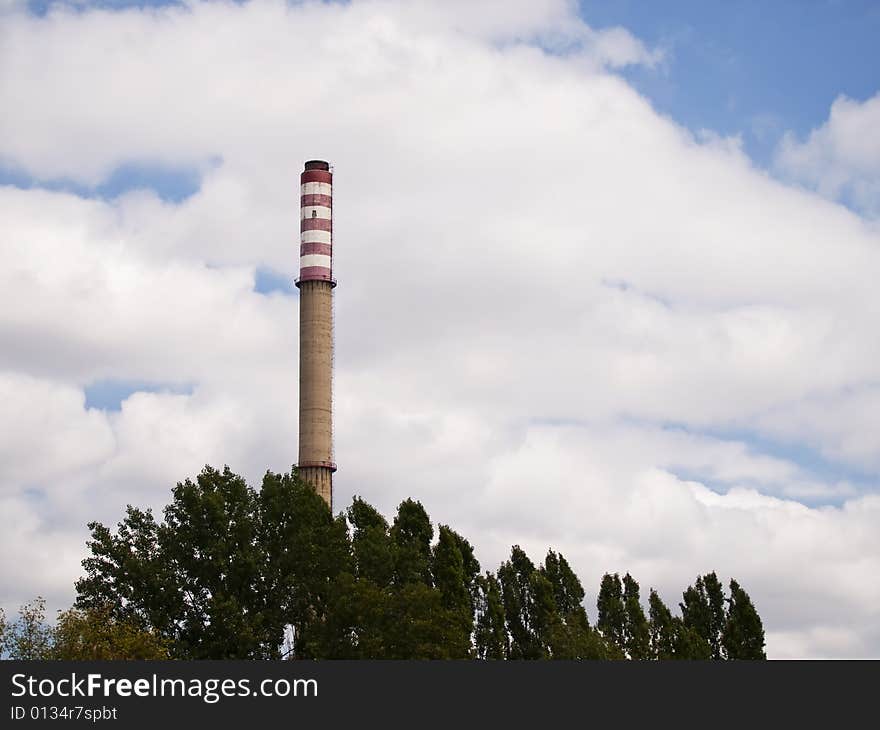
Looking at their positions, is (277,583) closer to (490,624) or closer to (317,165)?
(490,624)

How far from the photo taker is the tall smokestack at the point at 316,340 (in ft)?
314

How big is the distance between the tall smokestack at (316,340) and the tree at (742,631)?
29914 millimetres

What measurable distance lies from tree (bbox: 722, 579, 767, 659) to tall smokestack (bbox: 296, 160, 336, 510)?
98.1ft

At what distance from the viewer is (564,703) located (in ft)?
118

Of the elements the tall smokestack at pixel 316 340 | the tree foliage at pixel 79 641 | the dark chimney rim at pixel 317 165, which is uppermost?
the dark chimney rim at pixel 317 165

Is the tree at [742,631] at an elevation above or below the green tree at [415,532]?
below

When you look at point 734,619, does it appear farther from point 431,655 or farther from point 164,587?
point 164,587

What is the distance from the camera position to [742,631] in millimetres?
91500

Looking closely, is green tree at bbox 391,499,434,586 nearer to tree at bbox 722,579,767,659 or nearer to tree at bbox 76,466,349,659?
tree at bbox 76,466,349,659

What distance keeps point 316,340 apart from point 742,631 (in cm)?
3719

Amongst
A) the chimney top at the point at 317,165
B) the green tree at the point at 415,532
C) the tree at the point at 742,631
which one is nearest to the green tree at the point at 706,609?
the tree at the point at 742,631

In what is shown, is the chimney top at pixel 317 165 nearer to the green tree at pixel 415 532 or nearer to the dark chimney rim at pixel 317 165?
the dark chimney rim at pixel 317 165

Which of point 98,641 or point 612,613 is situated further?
point 612,613

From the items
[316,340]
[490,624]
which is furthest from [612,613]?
[316,340]
